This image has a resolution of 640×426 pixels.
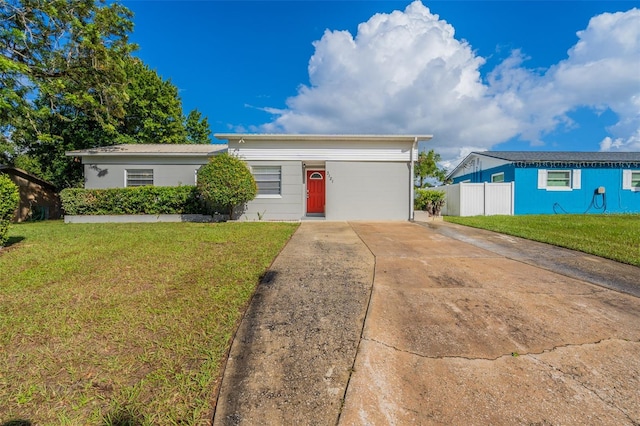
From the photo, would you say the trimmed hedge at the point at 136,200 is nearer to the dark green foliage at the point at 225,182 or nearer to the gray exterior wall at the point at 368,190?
the dark green foliage at the point at 225,182

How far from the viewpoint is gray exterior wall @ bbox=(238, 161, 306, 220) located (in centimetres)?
1134

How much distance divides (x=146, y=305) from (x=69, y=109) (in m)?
21.5

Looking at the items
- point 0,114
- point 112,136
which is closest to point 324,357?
point 0,114

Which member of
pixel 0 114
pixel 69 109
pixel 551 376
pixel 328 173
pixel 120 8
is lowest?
pixel 551 376

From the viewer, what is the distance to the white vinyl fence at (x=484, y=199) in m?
14.0

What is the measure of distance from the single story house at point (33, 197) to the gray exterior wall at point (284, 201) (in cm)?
1126

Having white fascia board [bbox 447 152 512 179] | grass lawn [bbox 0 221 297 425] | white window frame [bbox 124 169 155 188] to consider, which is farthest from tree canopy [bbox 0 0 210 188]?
white fascia board [bbox 447 152 512 179]

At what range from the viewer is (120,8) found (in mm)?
13430

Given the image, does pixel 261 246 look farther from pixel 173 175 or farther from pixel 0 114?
pixel 0 114

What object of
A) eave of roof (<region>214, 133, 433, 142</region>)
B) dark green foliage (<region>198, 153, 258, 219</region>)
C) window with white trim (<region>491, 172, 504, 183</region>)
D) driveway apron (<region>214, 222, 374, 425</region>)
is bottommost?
driveway apron (<region>214, 222, 374, 425</region>)

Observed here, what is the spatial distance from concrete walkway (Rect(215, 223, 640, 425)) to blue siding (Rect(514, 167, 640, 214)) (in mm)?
12413

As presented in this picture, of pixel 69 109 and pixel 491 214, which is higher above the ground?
pixel 69 109

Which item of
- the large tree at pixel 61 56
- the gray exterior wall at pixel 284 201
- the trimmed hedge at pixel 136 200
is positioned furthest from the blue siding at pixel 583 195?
the large tree at pixel 61 56

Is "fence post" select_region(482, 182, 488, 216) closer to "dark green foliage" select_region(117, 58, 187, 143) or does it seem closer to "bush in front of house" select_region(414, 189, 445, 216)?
"bush in front of house" select_region(414, 189, 445, 216)
